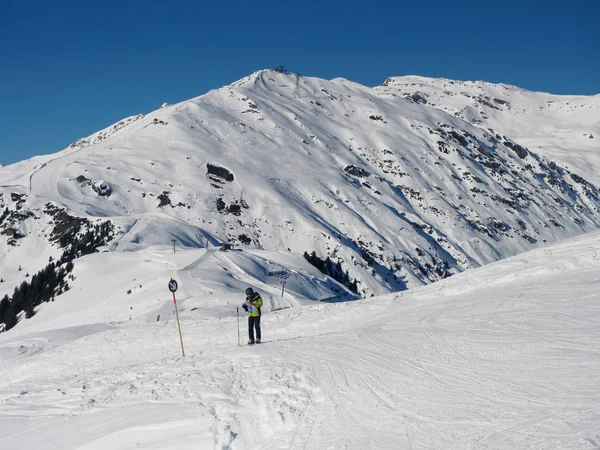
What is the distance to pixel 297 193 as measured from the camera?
12719cm

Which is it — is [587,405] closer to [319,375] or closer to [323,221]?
[319,375]

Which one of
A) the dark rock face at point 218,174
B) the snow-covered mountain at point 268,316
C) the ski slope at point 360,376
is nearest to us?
the ski slope at point 360,376

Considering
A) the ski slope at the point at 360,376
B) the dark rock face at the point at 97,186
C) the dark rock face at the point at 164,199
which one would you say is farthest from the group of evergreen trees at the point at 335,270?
the ski slope at the point at 360,376

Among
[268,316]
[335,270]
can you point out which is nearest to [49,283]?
[268,316]

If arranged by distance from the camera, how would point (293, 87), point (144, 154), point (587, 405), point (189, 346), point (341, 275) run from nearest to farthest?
point (587, 405)
point (189, 346)
point (341, 275)
point (144, 154)
point (293, 87)

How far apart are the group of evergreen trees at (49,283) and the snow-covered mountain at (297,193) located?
647mm

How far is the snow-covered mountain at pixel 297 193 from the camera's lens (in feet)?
294

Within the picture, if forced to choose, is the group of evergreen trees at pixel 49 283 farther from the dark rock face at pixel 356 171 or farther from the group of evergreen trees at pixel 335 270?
the dark rock face at pixel 356 171

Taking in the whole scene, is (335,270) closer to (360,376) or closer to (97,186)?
(97,186)

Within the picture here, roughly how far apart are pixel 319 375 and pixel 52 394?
6.41m

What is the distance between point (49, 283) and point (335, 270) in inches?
2187

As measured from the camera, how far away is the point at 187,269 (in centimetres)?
4806

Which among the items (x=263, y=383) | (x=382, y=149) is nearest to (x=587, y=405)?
(x=263, y=383)

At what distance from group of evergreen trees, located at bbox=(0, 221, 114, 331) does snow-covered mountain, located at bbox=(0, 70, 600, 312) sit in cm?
65
